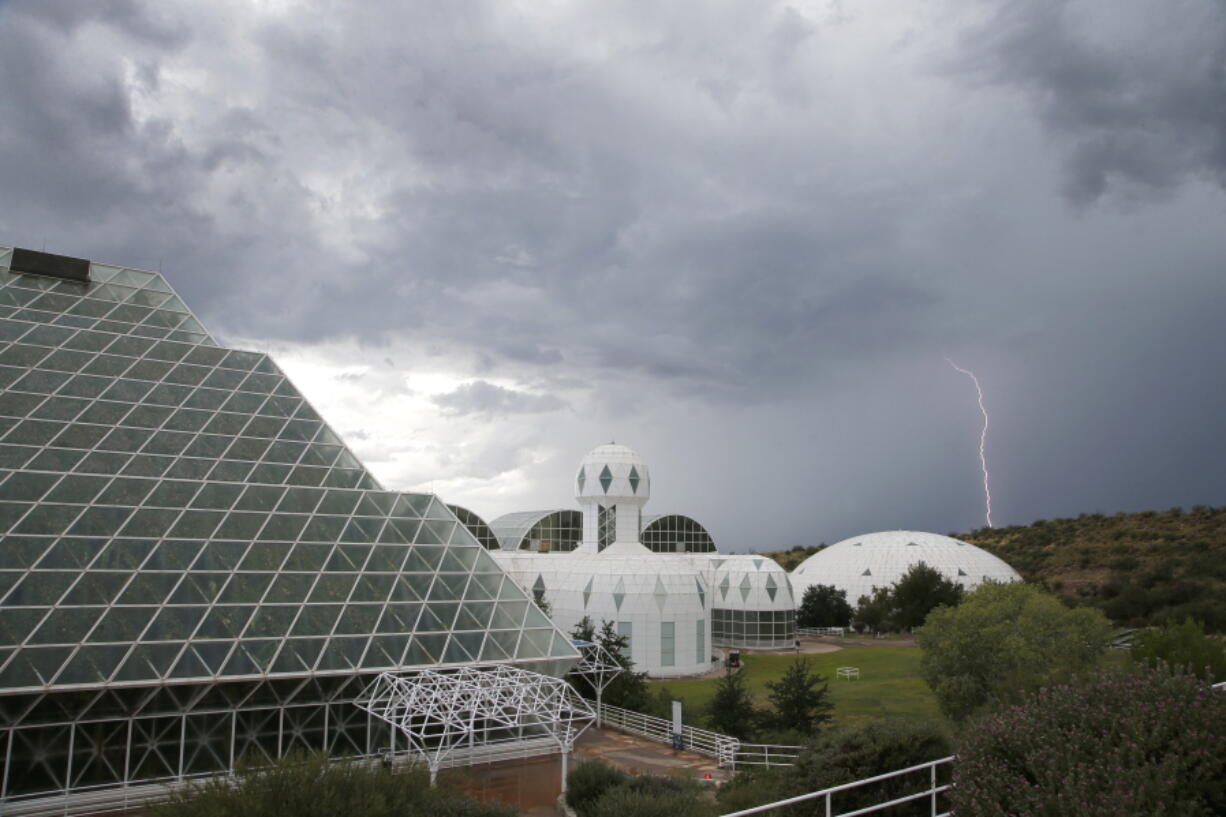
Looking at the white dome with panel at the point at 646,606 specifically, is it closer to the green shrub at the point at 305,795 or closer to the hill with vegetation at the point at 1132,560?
the hill with vegetation at the point at 1132,560

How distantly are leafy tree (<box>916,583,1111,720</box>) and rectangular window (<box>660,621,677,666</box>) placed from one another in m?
16.1

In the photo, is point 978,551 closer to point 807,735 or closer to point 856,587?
point 856,587

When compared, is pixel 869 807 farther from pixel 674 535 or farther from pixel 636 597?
pixel 674 535

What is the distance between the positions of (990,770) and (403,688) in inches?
618

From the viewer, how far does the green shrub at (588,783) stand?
19.0 m

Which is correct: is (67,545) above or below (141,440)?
below

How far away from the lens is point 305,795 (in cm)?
984

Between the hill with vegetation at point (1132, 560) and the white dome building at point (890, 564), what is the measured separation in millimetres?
5215

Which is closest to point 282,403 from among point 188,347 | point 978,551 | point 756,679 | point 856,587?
point 188,347

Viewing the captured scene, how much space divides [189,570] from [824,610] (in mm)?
51797

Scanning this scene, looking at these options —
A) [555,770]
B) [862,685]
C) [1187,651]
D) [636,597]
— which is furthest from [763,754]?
[636,597]

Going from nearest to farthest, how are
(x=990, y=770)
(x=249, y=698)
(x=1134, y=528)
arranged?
(x=990, y=770)
(x=249, y=698)
(x=1134, y=528)

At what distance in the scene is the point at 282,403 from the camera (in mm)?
30594

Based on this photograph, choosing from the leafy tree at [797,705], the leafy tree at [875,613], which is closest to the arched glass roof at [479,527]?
the leafy tree at [875,613]
